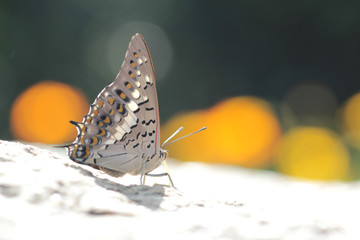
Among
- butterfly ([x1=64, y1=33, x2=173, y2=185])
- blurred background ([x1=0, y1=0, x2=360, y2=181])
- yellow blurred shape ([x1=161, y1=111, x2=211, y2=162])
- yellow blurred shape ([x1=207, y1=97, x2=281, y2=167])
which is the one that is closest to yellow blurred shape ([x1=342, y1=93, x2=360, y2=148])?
blurred background ([x1=0, y1=0, x2=360, y2=181])

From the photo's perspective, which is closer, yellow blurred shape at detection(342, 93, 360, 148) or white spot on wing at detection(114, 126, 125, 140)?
white spot on wing at detection(114, 126, 125, 140)

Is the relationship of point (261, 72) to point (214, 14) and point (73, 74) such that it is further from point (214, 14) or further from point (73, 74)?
point (73, 74)

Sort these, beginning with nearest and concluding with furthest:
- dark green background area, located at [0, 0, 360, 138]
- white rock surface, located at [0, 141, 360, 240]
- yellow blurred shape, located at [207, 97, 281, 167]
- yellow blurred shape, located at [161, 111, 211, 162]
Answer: white rock surface, located at [0, 141, 360, 240], yellow blurred shape, located at [207, 97, 281, 167], yellow blurred shape, located at [161, 111, 211, 162], dark green background area, located at [0, 0, 360, 138]

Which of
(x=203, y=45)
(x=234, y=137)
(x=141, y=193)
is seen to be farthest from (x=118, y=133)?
(x=203, y=45)

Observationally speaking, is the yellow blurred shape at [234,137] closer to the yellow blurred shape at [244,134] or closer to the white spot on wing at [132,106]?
the yellow blurred shape at [244,134]

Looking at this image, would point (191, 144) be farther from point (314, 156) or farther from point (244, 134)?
point (314, 156)

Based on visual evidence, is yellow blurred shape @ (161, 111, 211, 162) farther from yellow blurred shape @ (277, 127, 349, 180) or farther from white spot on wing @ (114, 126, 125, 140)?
white spot on wing @ (114, 126, 125, 140)
